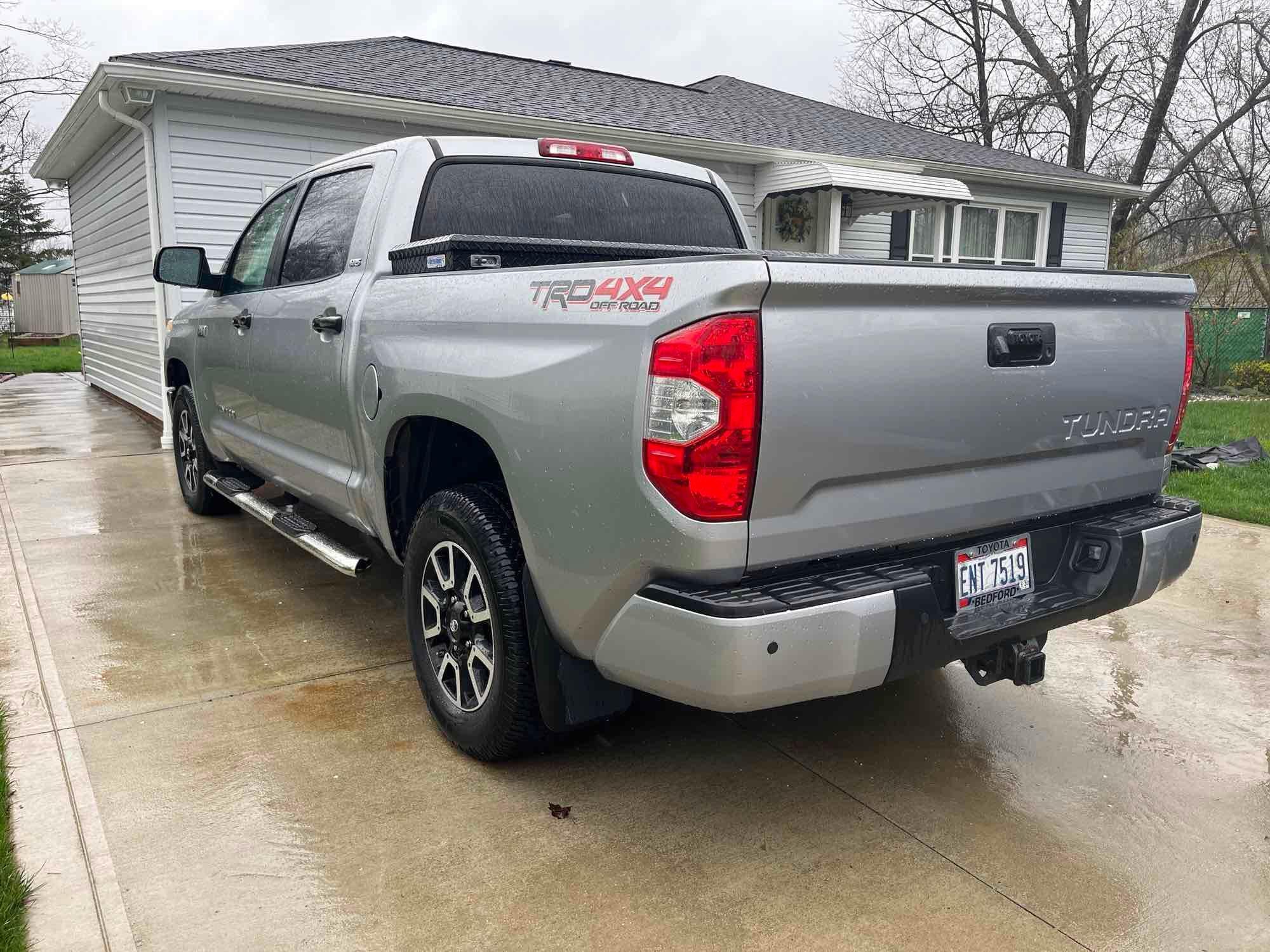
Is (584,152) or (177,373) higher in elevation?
(584,152)

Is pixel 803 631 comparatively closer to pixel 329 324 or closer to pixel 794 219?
pixel 329 324

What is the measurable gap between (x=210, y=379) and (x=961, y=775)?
4.26 metres

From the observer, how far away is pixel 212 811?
2.90m

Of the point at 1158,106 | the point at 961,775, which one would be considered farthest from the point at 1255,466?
the point at 1158,106

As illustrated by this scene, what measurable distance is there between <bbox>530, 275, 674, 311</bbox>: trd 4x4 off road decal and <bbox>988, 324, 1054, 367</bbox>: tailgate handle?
2.96ft

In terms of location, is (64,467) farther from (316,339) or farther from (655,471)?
(655,471)

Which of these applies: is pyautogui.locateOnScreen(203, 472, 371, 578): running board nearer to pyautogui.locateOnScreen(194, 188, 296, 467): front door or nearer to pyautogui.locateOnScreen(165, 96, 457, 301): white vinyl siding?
pyautogui.locateOnScreen(194, 188, 296, 467): front door

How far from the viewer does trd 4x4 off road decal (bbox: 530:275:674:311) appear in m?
2.32

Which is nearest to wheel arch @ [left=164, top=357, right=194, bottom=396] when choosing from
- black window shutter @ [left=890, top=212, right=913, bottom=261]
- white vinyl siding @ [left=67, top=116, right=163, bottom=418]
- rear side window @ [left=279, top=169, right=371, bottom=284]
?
rear side window @ [left=279, top=169, right=371, bottom=284]

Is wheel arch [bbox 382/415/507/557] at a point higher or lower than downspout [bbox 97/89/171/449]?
lower

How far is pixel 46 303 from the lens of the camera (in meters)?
33.2

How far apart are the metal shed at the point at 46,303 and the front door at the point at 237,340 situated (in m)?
31.7

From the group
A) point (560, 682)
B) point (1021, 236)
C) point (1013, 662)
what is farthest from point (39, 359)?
point (1013, 662)

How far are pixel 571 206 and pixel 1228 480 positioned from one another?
6288 mm
